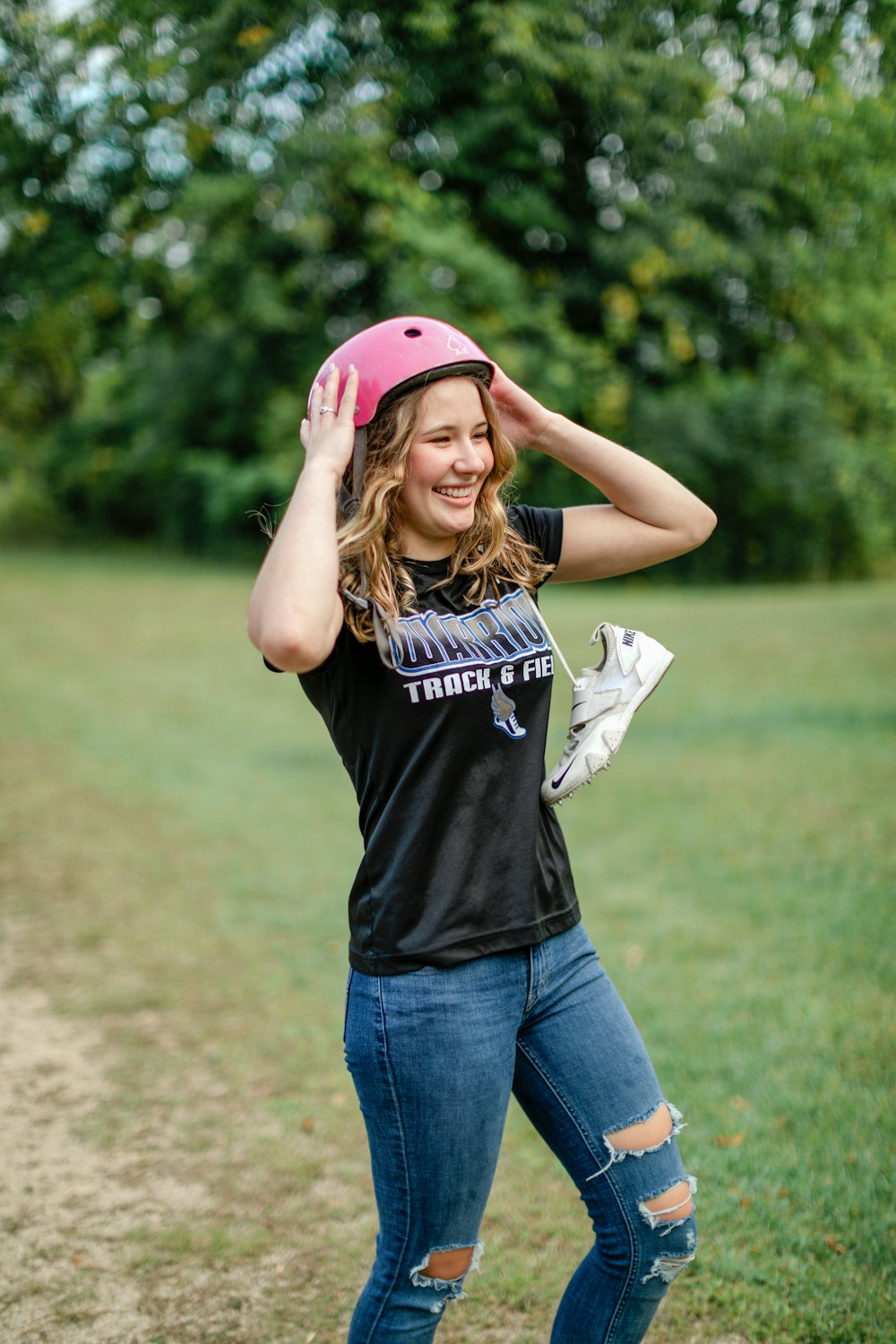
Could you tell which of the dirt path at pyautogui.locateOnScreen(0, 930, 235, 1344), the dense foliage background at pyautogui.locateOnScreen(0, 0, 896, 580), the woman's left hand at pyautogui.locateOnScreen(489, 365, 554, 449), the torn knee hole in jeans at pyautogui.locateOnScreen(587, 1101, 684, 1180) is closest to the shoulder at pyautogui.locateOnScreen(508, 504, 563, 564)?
the woman's left hand at pyautogui.locateOnScreen(489, 365, 554, 449)

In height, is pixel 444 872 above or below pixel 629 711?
below

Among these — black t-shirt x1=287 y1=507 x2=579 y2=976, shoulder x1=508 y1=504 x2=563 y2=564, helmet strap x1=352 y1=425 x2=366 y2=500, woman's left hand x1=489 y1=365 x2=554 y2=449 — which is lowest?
black t-shirt x1=287 y1=507 x2=579 y2=976

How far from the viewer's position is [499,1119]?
84.0 inches

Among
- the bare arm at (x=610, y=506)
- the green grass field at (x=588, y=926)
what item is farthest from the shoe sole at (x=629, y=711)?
the green grass field at (x=588, y=926)

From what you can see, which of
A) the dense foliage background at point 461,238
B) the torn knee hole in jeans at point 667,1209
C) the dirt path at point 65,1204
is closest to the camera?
the torn knee hole in jeans at point 667,1209

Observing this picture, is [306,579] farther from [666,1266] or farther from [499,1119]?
[666,1266]

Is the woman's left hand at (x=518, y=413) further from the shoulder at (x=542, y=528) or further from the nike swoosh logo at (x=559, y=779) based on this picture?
the nike swoosh logo at (x=559, y=779)

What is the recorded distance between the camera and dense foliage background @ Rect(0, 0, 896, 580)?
638 centimetres

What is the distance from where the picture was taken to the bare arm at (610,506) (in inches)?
101

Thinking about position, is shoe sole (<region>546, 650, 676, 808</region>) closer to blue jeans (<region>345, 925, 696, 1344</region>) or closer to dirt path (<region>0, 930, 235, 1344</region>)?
blue jeans (<region>345, 925, 696, 1344</region>)

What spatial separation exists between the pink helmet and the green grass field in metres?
2.34

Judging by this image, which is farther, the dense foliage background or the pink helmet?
the dense foliage background

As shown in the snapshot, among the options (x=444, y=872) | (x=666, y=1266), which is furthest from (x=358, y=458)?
(x=666, y=1266)

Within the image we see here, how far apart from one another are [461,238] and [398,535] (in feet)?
53.2
